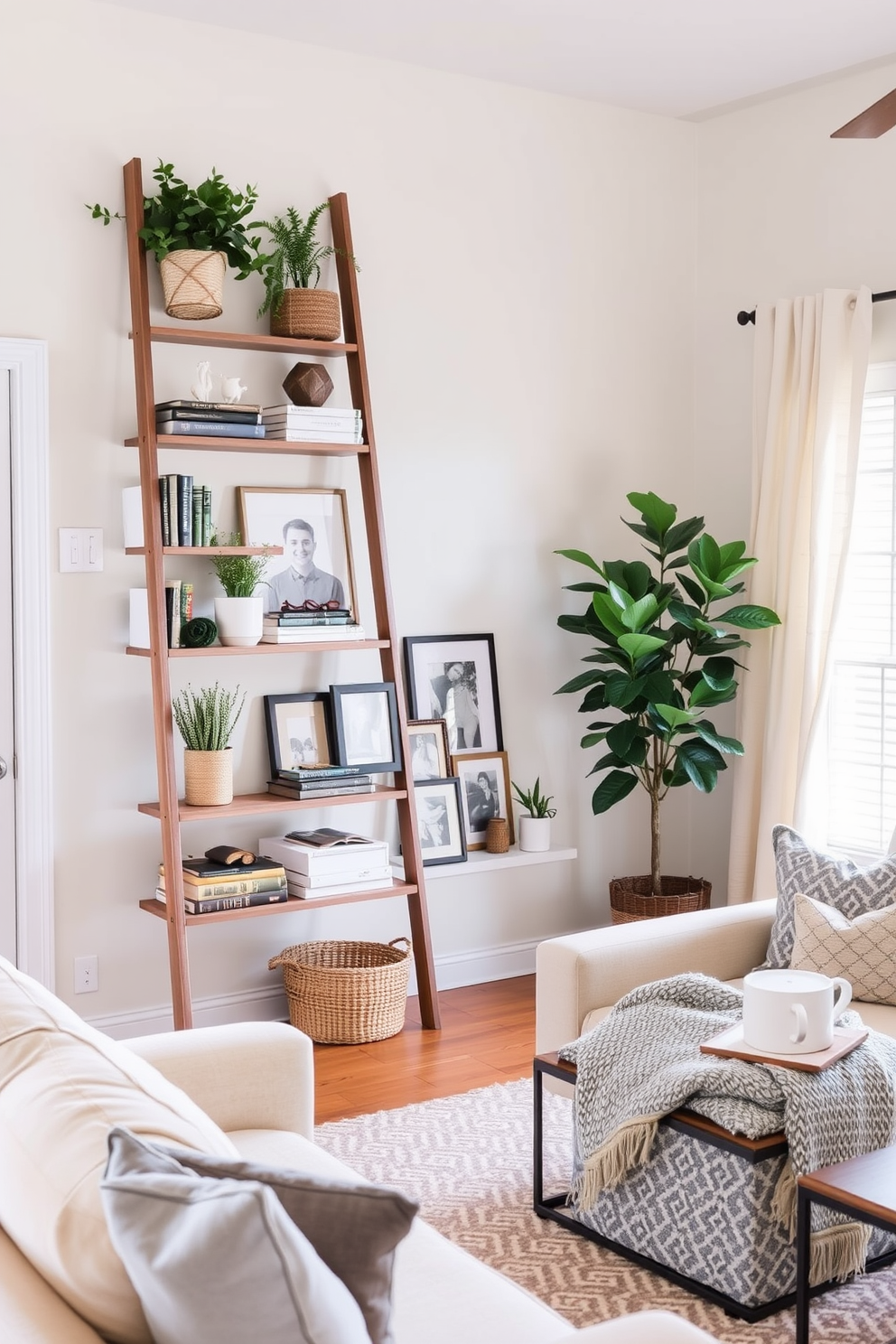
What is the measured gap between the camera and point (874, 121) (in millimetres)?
2361

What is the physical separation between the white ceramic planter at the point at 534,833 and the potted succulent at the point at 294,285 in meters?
1.70

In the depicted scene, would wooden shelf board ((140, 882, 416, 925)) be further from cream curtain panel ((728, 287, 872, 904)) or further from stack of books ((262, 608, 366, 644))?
cream curtain panel ((728, 287, 872, 904))

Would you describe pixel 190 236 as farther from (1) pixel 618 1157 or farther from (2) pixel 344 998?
(1) pixel 618 1157

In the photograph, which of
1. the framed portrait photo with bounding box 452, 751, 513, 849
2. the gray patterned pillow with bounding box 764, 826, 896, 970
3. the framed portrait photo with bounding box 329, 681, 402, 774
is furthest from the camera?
the framed portrait photo with bounding box 452, 751, 513, 849

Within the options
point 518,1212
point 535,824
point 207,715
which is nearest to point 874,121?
point 518,1212

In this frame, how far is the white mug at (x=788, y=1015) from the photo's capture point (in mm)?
2387

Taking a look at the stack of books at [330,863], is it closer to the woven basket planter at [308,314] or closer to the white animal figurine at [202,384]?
the white animal figurine at [202,384]

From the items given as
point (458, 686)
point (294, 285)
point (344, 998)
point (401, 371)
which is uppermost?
point (294, 285)

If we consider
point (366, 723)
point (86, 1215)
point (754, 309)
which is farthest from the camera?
point (754, 309)

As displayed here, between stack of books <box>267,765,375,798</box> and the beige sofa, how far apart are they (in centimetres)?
183

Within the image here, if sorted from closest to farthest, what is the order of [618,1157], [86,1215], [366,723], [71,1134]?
[86,1215] → [71,1134] → [618,1157] → [366,723]

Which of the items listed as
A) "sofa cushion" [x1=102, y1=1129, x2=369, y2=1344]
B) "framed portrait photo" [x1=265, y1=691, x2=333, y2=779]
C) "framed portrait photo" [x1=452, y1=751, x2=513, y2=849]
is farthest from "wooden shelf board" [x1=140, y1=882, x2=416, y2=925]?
"sofa cushion" [x1=102, y1=1129, x2=369, y2=1344]

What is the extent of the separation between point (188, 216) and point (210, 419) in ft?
1.82

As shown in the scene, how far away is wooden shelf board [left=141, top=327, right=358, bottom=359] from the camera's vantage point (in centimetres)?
379
